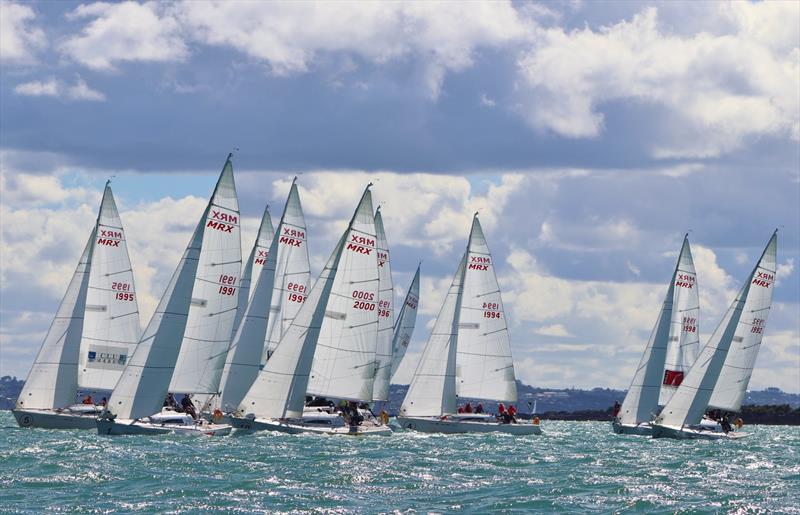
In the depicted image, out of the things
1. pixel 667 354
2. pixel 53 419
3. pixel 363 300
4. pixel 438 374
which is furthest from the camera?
pixel 667 354

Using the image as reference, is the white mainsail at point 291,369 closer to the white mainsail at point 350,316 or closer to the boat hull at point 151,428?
the white mainsail at point 350,316

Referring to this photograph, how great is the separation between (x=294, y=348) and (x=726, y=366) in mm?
30129

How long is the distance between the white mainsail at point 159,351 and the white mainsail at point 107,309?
11.6 m

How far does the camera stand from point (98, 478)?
49438 millimetres

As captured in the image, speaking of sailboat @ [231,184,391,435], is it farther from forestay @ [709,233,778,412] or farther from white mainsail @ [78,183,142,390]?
forestay @ [709,233,778,412]

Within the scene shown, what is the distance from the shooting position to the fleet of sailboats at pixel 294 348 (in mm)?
74250

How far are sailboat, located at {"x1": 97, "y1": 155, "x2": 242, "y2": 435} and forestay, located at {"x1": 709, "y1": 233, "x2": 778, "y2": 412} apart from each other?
105ft

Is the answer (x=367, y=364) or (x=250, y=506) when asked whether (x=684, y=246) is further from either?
(x=250, y=506)

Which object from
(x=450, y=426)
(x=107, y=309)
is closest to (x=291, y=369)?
(x=107, y=309)

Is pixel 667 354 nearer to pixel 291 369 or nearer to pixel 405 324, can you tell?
pixel 405 324

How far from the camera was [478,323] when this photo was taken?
89188 mm

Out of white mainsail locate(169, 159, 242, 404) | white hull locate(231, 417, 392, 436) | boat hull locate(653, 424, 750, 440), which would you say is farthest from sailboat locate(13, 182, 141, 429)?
boat hull locate(653, 424, 750, 440)

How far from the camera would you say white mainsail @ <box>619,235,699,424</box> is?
318ft

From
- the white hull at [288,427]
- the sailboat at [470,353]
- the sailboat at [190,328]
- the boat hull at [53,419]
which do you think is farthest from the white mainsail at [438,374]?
the boat hull at [53,419]
